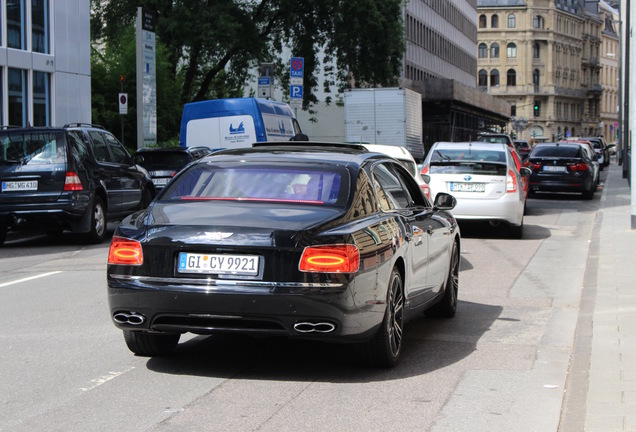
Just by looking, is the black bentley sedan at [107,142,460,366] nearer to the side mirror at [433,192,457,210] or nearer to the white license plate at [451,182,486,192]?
the side mirror at [433,192,457,210]

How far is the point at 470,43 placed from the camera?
124m

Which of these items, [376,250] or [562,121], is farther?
[562,121]

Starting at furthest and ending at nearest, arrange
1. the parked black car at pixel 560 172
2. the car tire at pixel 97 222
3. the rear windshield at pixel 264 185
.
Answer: the parked black car at pixel 560 172 → the car tire at pixel 97 222 → the rear windshield at pixel 264 185

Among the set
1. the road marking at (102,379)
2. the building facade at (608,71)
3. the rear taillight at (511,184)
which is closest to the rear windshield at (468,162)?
the rear taillight at (511,184)

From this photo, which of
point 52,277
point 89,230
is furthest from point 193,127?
point 52,277

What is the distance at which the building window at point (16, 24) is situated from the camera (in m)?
32.4

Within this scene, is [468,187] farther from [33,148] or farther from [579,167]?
[579,167]

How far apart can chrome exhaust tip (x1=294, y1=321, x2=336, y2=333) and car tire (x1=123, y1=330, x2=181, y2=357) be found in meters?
1.14

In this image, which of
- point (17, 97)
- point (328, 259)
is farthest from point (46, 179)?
point (17, 97)

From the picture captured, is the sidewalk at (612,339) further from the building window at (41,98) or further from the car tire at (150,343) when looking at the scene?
the building window at (41,98)

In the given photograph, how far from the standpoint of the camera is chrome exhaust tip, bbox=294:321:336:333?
677 cm

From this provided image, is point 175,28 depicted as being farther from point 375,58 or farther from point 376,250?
point 376,250

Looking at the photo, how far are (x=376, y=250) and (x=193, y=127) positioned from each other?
21.8 metres

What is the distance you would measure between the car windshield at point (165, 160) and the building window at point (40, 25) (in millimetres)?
12170
